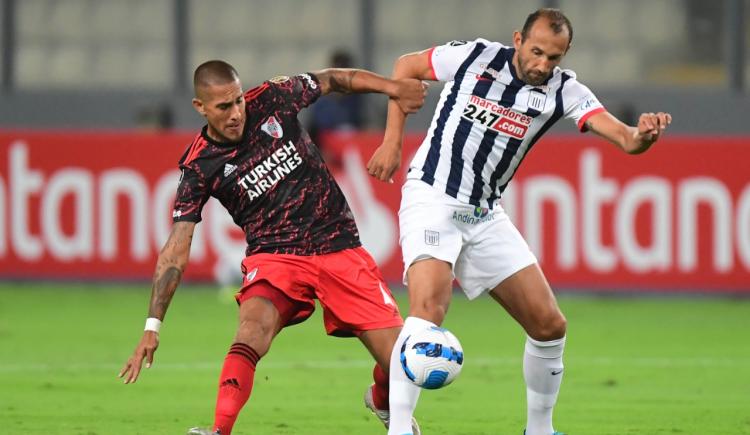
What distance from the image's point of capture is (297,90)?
7434 mm

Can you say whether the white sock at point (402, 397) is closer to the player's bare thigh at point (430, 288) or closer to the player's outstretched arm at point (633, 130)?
the player's bare thigh at point (430, 288)

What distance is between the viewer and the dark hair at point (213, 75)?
6.89 metres

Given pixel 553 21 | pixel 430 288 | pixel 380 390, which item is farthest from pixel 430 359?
pixel 553 21

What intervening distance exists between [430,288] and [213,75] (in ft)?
4.62

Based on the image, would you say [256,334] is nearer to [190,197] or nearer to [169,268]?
[169,268]

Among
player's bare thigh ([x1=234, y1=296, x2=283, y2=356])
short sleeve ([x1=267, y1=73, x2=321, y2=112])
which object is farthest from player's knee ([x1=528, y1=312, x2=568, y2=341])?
short sleeve ([x1=267, y1=73, x2=321, y2=112])

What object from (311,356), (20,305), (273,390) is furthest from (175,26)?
(273,390)

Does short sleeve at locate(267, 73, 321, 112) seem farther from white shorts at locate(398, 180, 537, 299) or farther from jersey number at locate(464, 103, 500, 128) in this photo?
jersey number at locate(464, 103, 500, 128)

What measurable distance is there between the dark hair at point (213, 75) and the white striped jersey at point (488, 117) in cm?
103

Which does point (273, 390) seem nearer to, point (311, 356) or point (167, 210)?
point (311, 356)

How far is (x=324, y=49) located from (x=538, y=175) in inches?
238

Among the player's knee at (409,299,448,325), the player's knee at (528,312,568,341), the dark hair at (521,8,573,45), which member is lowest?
the player's knee at (528,312,568,341)

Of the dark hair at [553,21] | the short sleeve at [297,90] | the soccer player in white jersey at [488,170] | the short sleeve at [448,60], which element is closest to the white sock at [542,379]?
the soccer player in white jersey at [488,170]

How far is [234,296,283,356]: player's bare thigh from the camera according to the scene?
22.6 feet
